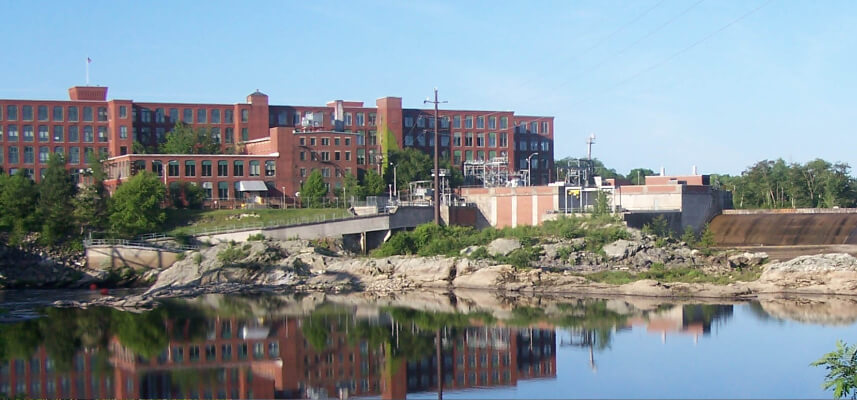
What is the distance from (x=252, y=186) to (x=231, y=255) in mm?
21360

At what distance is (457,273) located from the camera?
6109 cm

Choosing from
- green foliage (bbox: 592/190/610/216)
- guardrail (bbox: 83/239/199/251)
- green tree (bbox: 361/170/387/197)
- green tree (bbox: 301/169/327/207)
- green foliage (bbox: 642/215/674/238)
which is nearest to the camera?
guardrail (bbox: 83/239/199/251)

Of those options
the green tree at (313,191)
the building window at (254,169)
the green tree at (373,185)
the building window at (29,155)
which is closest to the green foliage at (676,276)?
the green tree at (313,191)

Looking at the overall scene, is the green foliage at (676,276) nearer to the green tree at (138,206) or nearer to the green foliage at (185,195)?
the green tree at (138,206)

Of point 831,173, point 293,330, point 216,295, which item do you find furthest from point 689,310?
point 831,173

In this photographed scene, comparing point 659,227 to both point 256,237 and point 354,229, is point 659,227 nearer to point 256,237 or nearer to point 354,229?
point 354,229

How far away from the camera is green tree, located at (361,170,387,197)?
88.6m

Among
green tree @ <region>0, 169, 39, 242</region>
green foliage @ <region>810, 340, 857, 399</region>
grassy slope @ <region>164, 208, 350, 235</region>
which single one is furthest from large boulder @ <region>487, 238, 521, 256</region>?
green foliage @ <region>810, 340, 857, 399</region>

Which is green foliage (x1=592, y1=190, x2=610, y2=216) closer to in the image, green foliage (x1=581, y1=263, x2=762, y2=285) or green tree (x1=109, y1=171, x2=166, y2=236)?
green foliage (x1=581, y1=263, x2=762, y2=285)

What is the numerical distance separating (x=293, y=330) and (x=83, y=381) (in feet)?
41.6

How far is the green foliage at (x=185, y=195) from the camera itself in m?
82.7

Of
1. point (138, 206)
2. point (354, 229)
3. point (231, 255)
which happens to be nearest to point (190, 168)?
point (138, 206)

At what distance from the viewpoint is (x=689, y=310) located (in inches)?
1895

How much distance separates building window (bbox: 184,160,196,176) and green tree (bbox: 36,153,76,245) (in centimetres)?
1226
